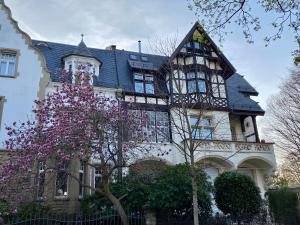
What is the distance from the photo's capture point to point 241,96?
2283 centimetres

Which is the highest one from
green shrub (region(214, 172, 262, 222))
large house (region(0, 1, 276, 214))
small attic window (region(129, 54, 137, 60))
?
small attic window (region(129, 54, 137, 60))

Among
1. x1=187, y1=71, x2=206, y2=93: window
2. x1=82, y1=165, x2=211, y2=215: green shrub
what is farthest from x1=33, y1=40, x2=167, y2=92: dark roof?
x1=82, y1=165, x2=211, y2=215: green shrub

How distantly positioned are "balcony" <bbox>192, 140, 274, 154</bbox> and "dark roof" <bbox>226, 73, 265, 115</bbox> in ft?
8.91

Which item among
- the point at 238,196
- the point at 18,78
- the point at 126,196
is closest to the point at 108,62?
the point at 18,78

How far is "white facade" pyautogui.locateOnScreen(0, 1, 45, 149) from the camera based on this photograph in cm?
1544

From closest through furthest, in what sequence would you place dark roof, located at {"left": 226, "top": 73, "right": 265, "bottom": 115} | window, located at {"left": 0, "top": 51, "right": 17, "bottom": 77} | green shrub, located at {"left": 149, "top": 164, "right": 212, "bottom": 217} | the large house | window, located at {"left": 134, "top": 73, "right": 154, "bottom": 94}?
green shrub, located at {"left": 149, "top": 164, "right": 212, "bottom": 217} → the large house → window, located at {"left": 0, "top": 51, "right": 17, "bottom": 77} → window, located at {"left": 134, "top": 73, "right": 154, "bottom": 94} → dark roof, located at {"left": 226, "top": 73, "right": 265, "bottom": 115}

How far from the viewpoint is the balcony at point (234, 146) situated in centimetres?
1820

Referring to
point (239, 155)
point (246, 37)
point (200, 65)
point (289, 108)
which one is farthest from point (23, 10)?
point (289, 108)

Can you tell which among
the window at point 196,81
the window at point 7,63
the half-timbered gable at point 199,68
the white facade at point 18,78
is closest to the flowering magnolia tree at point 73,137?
the white facade at point 18,78

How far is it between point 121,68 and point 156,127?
10.2m

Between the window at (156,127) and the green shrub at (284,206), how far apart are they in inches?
219

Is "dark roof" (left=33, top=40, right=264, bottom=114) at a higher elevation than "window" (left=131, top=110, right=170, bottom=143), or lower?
higher

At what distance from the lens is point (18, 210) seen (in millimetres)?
11891

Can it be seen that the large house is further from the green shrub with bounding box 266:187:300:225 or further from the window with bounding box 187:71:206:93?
the green shrub with bounding box 266:187:300:225
